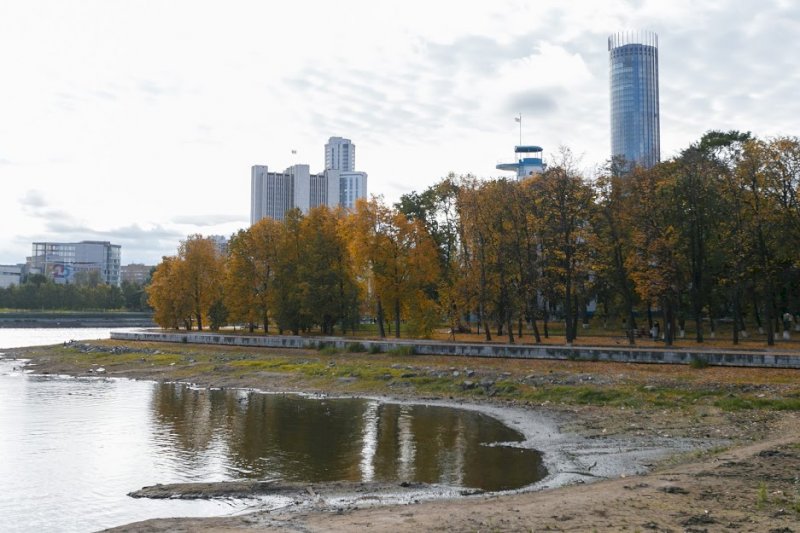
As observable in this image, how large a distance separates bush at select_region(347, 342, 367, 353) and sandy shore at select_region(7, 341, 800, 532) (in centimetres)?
171

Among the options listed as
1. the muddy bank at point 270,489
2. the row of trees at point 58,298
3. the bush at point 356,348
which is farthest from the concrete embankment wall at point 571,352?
the row of trees at point 58,298

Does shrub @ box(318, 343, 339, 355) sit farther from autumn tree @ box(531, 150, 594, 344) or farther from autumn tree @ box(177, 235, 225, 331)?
autumn tree @ box(177, 235, 225, 331)

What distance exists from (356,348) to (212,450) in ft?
104

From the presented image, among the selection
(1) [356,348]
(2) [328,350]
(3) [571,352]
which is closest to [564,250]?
(3) [571,352]

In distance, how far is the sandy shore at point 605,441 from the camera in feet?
47.3

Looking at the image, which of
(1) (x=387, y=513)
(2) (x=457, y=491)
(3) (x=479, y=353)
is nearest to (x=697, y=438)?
(2) (x=457, y=491)

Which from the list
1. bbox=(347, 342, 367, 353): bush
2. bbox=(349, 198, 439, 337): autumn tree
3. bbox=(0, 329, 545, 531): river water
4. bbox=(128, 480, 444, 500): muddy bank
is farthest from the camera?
bbox=(349, 198, 439, 337): autumn tree

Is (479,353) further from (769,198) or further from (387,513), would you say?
(387,513)

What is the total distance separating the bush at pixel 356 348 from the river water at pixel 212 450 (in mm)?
16338

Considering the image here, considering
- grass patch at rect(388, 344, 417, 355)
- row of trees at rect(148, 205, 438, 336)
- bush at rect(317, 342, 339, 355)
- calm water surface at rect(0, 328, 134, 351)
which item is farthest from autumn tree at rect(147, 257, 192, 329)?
grass patch at rect(388, 344, 417, 355)

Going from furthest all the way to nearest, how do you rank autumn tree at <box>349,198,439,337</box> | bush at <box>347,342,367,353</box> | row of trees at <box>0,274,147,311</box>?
row of trees at <box>0,274,147,311</box>
autumn tree at <box>349,198,439,337</box>
bush at <box>347,342,367,353</box>

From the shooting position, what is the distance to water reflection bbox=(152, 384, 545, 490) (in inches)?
827

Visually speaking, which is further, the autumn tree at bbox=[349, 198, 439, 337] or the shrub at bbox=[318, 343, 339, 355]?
the autumn tree at bbox=[349, 198, 439, 337]

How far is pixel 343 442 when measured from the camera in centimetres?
2633
